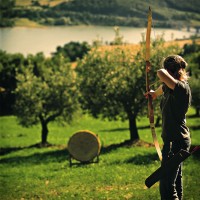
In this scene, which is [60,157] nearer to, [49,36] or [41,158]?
[41,158]

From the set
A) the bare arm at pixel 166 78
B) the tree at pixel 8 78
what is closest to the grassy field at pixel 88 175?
the bare arm at pixel 166 78

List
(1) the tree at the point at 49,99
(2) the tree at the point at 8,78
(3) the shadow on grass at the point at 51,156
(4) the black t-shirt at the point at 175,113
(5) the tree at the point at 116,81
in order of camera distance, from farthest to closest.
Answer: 1. (2) the tree at the point at 8,78
2. (1) the tree at the point at 49,99
3. (5) the tree at the point at 116,81
4. (3) the shadow on grass at the point at 51,156
5. (4) the black t-shirt at the point at 175,113

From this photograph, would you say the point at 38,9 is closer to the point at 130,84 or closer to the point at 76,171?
the point at 130,84

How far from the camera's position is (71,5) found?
14588 centimetres

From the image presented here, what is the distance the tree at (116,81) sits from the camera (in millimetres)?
27636

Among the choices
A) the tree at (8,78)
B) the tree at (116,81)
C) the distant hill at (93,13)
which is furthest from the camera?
the distant hill at (93,13)

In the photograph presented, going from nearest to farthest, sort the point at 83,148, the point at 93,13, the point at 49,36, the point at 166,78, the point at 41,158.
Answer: the point at 166,78 < the point at 83,148 < the point at 41,158 < the point at 49,36 < the point at 93,13

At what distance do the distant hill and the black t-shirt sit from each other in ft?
259

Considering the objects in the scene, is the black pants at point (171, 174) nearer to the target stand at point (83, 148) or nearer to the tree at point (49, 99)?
the target stand at point (83, 148)

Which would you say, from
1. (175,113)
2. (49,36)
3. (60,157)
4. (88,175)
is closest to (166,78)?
(175,113)

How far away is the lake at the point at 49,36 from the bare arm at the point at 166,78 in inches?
3118

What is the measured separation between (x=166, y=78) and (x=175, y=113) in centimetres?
72

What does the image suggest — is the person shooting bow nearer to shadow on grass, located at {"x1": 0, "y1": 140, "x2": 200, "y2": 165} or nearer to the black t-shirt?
the black t-shirt

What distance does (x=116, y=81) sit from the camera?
91.2ft
